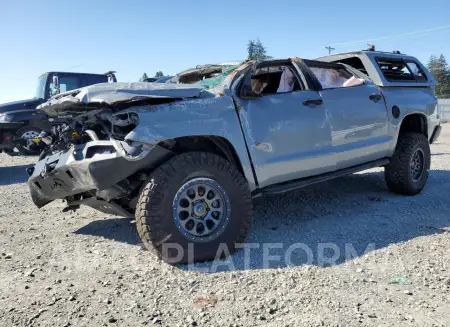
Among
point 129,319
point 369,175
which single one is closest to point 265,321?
point 129,319

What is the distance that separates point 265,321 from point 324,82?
3043mm

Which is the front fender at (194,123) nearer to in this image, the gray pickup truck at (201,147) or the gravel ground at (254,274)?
the gray pickup truck at (201,147)

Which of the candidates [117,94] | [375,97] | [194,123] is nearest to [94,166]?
[117,94]

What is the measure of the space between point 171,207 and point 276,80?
6.73 ft

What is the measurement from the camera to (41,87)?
34.7 feet

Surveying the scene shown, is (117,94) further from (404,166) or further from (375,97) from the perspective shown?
(404,166)

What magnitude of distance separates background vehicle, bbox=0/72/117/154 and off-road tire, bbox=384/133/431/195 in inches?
270

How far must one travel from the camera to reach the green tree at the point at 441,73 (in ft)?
250

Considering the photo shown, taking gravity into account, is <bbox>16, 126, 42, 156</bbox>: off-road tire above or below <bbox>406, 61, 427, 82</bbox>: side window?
above

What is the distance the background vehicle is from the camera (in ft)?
29.8

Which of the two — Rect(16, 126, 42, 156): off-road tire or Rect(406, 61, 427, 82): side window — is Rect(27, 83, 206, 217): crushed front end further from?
→ Rect(16, 126, 42, 156): off-road tire

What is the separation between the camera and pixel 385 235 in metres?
3.93

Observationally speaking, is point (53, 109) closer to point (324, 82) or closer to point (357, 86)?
point (324, 82)

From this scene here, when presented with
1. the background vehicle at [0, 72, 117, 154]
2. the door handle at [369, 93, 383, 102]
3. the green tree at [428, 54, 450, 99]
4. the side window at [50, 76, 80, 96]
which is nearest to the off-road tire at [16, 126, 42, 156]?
the background vehicle at [0, 72, 117, 154]
